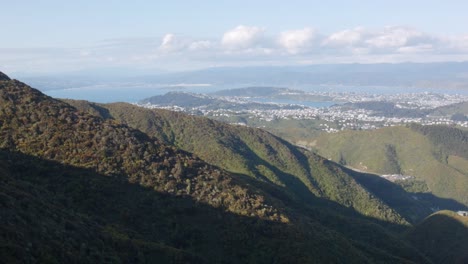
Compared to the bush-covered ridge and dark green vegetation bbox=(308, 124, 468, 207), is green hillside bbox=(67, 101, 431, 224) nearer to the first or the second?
dark green vegetation bbox=(308, 124, 468, 207)

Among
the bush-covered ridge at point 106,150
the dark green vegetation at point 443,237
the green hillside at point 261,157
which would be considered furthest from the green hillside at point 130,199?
the green hillside at point 261,157

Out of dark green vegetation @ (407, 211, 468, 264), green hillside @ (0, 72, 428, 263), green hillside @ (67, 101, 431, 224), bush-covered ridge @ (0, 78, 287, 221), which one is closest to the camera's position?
green hillside @ (0, 72, 428, 263)

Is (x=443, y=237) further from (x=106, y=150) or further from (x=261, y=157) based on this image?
(x=106, y=150)

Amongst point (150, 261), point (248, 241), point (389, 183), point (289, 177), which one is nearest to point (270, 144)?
point (289, 177)

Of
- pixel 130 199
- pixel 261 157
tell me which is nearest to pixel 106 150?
pixel 130 199

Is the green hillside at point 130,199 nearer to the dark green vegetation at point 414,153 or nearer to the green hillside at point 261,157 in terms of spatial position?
the green hillside at point 261,157

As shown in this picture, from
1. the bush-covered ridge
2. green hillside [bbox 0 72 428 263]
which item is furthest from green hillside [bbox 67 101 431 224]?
green hillside [bbox 0 72 428 263]
